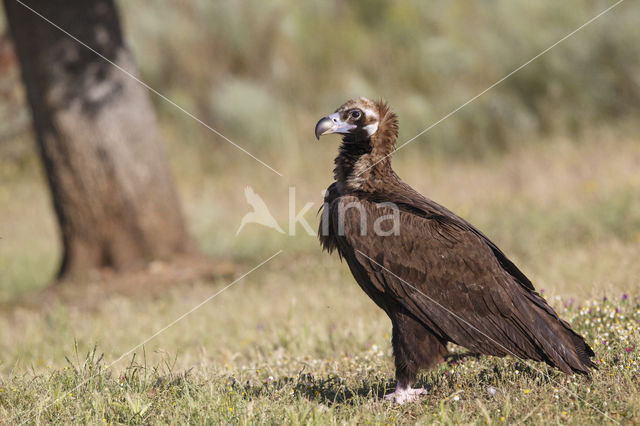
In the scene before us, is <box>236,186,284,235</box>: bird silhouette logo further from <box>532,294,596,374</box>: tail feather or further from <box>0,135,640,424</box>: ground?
<box>532,294,596,374</box>: tail feather

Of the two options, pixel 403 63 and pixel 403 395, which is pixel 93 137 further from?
pixel 403 63

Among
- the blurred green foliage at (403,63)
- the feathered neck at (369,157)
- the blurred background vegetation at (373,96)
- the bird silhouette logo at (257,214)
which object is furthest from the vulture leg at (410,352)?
the blurred green foliage at (403,63)

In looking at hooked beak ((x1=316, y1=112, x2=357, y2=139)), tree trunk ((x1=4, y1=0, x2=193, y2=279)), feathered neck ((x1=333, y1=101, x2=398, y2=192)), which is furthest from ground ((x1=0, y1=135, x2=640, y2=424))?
hooked beak ((x1=316, y1=112, x2=357, y2=139))

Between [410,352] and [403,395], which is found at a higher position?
[410,352]

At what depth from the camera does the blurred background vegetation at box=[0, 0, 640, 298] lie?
408 inches

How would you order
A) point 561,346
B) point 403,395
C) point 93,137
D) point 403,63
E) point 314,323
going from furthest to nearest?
point 403,63
point 93,137
point 314,323
point 403,395
point 561,346

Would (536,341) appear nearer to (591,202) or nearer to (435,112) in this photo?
(591,202)

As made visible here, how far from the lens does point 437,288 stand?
3834 millimetres

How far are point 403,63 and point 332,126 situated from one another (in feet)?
35.3

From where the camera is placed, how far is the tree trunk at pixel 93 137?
7684 millimetres

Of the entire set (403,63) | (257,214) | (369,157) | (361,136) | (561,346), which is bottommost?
(561,346)

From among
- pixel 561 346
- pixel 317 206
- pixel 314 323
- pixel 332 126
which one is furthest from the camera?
pixel 317 206

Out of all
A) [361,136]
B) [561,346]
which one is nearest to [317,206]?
[361,136]

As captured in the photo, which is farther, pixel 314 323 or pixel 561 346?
pixel 314 323
